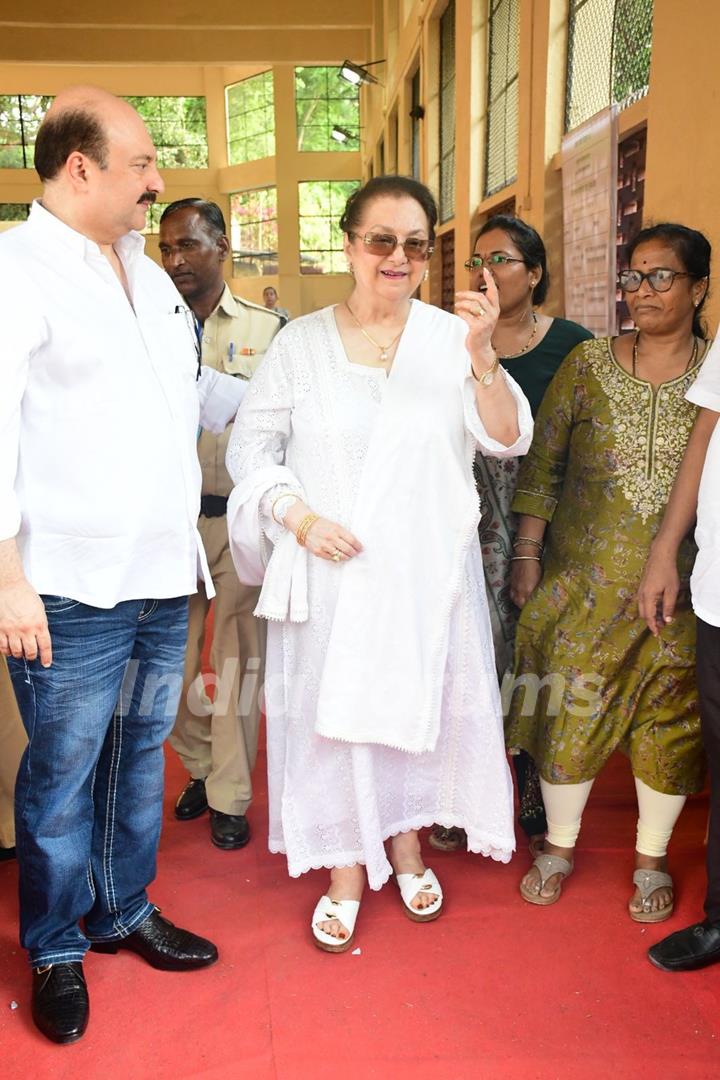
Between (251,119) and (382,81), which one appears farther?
(251,119)

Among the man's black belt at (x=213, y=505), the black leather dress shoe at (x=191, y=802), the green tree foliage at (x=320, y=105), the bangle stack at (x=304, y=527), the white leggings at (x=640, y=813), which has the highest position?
the green tree foliage at (x=320, y=105)

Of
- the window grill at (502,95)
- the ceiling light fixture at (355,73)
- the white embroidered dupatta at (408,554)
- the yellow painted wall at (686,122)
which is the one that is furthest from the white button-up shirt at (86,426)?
the ceiling light fixture at (355,73)

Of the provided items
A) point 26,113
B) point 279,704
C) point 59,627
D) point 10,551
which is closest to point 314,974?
point 279,704

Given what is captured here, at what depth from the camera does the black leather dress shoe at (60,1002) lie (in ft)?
6.02

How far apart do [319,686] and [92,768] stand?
54 cm

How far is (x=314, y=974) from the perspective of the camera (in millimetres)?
2043

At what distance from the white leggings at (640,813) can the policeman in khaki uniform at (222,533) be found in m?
0.89

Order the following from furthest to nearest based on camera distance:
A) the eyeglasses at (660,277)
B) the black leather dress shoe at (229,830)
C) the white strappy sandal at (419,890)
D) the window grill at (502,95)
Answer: the window grill at (502,95), the black leather dress shoe at (229,830), the white strappy sandal at (419,890), the eyeglasses at (660,277)

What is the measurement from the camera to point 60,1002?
1859 mm

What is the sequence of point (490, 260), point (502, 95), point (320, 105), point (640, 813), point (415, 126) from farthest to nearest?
point (320, 105) → point (415, 126) → point (502, 95) → point (490, 260) → point (640, 813)

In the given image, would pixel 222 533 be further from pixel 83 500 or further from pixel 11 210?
pixel 11 210

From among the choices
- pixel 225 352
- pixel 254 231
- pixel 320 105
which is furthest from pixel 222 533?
pixel 254 231

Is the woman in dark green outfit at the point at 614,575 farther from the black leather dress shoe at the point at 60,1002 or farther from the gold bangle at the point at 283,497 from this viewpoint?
the black leather dress shoe at the point at 60,1002

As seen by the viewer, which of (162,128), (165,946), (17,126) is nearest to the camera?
(165,946)
